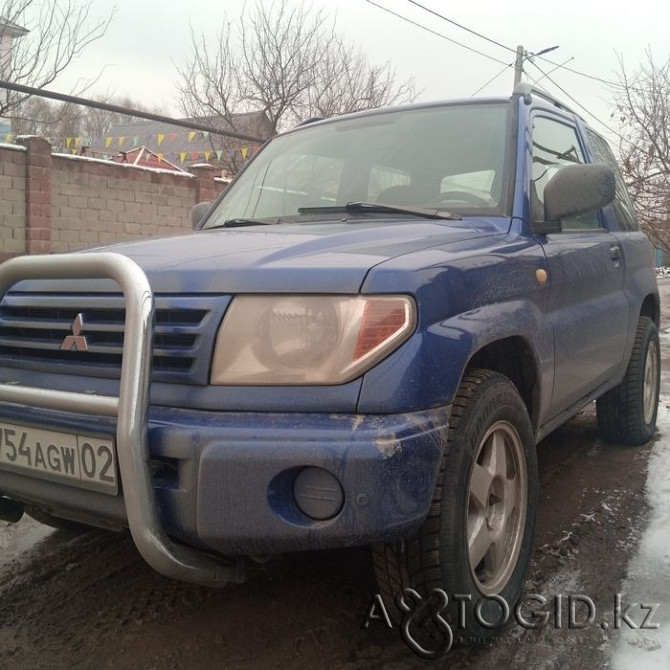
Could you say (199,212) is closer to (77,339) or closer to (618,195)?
(77,339)

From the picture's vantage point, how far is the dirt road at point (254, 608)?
2.04 metres

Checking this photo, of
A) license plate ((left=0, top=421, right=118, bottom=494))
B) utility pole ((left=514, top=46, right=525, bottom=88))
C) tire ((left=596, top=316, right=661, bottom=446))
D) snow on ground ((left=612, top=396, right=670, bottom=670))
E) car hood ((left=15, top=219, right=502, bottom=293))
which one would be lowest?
snow on ground ((left=612, top=396, right=670, bottom=670))

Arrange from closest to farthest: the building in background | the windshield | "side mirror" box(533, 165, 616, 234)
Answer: "side mirror" box(533, 165, 616, 234)
the windshield
the building in background

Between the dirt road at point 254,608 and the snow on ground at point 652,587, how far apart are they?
0.04m

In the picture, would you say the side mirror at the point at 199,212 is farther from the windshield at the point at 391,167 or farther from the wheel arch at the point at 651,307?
the wheel arch at the point at 651,307

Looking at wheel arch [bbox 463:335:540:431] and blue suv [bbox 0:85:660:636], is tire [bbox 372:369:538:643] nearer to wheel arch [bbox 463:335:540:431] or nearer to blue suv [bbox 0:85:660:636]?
blue suv [bbox 0:85:660:636]

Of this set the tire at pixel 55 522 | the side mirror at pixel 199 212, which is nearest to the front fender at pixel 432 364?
the tire at pixel 55 522

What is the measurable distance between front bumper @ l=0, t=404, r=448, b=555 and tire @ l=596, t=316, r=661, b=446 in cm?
265

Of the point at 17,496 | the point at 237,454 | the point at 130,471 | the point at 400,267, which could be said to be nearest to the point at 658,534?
the point at 400,267

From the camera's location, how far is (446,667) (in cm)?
199

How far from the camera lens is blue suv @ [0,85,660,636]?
168 cm

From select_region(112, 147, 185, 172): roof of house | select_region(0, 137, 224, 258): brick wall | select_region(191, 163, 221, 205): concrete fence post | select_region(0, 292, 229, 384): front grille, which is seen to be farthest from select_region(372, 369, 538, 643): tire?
select_region(112, 147, 185, 172): roof of house

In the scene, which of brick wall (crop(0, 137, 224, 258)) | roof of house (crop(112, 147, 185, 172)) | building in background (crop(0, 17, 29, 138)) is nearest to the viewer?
brick wall (crop(0, 137, 224, 258))

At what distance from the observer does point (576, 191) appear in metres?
2.67
